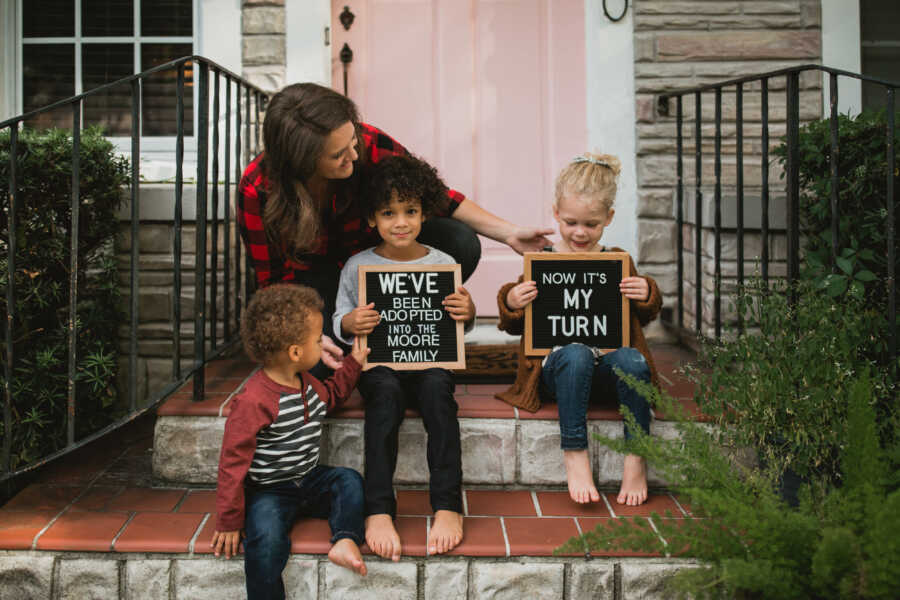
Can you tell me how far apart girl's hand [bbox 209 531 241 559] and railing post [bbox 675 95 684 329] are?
220 centimetres

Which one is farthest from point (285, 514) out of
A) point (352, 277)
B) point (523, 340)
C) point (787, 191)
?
point (787, 191)

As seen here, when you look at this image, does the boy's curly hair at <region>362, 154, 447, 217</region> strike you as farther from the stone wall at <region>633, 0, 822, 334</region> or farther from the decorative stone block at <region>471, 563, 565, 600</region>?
the stone wall at <region>633, 0, 822, 334</region>

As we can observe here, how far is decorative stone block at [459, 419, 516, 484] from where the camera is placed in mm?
2482

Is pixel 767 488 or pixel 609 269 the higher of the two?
pixel 609 269

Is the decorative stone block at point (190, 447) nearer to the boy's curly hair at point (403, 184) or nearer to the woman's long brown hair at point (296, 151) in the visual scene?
the woman's long brown hair at point (296, 151)

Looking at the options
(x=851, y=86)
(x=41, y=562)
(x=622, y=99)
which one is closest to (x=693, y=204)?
(x=622, y=99)

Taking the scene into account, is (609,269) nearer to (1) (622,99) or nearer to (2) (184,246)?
(1) (622,99)

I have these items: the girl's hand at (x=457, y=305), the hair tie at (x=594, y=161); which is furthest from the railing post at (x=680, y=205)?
the girl's hand at (x=457, y=305)

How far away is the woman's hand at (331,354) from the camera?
2.39 meters

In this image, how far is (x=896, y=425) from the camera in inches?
78.5

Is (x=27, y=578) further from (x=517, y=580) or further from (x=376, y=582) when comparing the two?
(x=517, y=580)

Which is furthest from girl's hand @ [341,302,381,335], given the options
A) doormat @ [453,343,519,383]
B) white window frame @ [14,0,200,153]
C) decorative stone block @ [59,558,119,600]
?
white window frame @ [14,0,200,153]

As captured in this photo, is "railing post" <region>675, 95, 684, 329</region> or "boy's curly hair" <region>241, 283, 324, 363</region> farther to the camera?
"railing post" <region>675, 95, 684, 329</region>

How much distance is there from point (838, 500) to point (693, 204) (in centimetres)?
201
